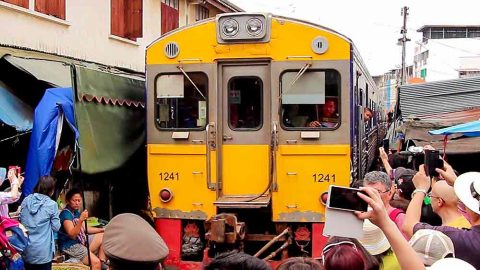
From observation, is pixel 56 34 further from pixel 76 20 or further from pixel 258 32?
pixel 258 32

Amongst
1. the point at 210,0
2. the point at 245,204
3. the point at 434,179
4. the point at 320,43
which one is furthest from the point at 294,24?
the point at 210,0

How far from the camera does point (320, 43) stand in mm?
7195

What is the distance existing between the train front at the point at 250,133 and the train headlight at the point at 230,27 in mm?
12

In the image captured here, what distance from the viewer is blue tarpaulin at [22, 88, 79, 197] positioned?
681 centimetres

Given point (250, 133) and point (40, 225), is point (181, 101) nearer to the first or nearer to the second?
point (250, 133)

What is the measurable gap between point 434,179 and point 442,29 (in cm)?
5394

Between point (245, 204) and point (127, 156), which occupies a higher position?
point (127, 156)

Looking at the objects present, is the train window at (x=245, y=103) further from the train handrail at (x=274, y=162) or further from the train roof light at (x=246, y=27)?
the train roof light at (x=246, y=27)

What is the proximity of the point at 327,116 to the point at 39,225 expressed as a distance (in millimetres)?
3570

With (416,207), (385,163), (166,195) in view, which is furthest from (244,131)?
(416,207)

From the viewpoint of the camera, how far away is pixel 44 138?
22.5ft

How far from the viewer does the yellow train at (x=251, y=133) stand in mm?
7180

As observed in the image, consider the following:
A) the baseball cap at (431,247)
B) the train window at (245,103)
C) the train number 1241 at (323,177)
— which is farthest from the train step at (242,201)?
the baseball cap at (431,247)

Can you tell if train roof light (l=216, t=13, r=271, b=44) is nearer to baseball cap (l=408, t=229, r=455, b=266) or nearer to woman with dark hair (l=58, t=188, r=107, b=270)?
A: woman with dark hair (l=58, t=188, r=107, b=270)
